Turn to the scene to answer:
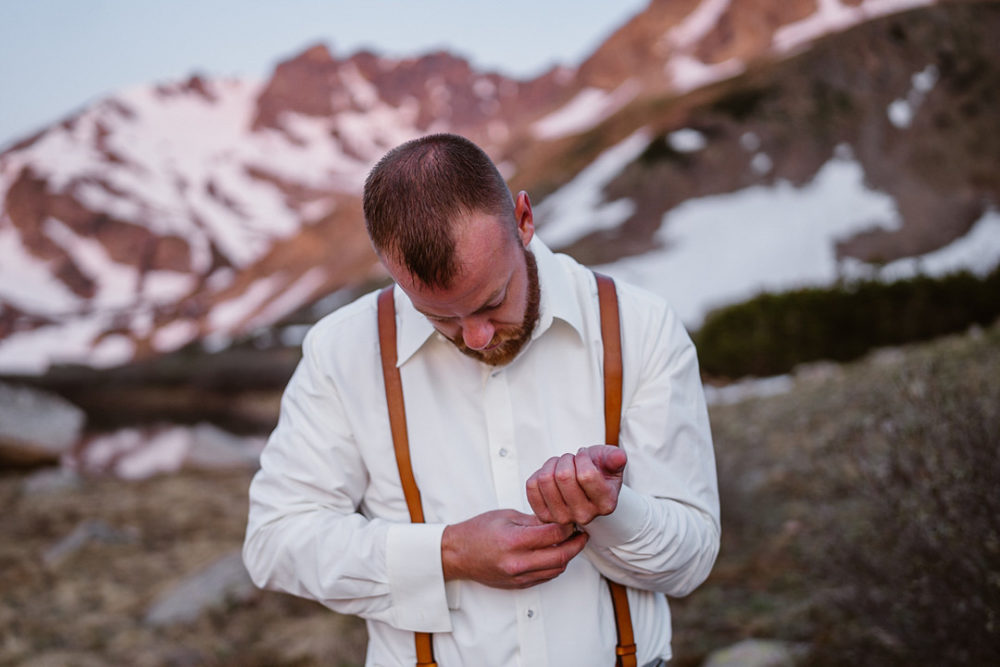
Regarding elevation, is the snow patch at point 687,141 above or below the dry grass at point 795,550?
above

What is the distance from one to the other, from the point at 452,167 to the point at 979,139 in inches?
863

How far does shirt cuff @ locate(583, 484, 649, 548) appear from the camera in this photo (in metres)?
1.45

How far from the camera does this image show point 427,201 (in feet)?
4.88

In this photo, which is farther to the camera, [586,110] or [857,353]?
[586,110]

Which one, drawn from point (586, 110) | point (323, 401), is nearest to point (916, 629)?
point (323, 401)

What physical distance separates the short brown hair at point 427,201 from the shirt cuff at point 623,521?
0.55m

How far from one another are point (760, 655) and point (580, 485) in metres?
2.49

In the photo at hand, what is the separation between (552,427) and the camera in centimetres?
174

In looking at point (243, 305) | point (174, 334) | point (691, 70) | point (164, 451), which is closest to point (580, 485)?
point (164, 451)

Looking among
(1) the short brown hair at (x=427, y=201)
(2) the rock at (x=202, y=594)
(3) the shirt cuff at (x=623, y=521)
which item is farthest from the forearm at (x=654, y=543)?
(2) the rock at (x=202, y=594)

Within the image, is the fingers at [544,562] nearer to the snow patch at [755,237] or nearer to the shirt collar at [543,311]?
the shirt collar at [543,311]

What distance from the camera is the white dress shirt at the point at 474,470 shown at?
1646 millimetres

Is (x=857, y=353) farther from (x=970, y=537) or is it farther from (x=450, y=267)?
(x=450, y=267)

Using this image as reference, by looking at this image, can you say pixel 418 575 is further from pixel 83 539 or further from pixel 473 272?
pixel 83 539
